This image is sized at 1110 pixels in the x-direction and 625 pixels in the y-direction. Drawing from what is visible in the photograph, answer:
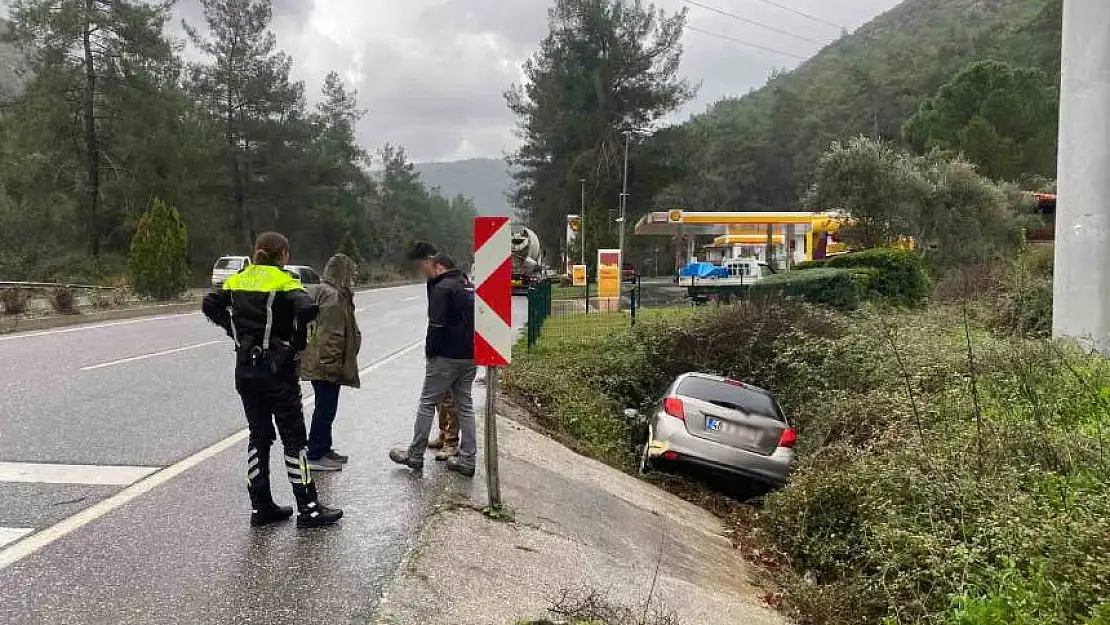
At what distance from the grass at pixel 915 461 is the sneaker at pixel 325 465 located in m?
3.64

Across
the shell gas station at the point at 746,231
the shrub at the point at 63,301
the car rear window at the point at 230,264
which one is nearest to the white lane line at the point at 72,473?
the shrub at the point at 63,301

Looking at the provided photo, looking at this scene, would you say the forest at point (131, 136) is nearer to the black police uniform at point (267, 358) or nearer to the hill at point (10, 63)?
the hill at point (10, 63)

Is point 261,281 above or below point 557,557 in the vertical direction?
above

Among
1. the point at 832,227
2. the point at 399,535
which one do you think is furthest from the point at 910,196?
the point at 399,535

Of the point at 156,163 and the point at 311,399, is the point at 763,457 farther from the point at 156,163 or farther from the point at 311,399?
the point at 156,163

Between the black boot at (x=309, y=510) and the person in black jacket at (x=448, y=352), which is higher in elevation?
the person in black jacket at (x=448, y=352)

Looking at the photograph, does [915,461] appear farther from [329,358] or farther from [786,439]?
[329,358]

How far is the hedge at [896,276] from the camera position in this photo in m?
20.1

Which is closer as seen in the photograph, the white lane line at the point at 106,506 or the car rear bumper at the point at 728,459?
the white lane line at the point at 106,506

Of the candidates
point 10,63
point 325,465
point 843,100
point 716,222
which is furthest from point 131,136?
point 843,100

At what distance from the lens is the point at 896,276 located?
20375mm

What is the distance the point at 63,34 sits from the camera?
126 feet

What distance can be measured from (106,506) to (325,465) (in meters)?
1.61

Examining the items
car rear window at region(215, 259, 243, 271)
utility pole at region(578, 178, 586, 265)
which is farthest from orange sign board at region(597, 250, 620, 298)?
car rear window at region(215, 259, 243, 271)
